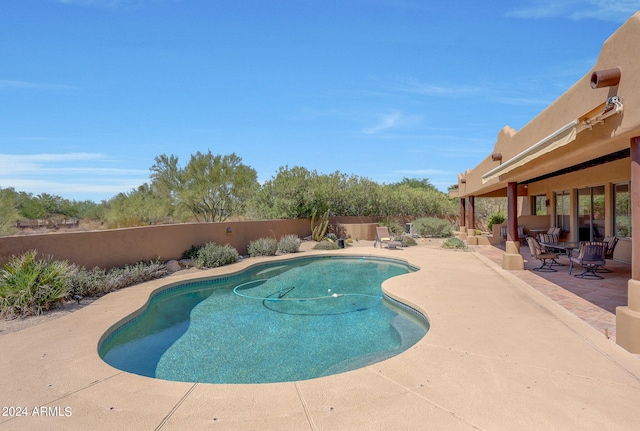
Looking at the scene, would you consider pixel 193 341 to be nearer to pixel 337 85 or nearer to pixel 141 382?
pixel 141 382

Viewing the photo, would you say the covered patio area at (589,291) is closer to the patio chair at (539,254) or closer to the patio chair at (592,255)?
the patio chair at (539,254)

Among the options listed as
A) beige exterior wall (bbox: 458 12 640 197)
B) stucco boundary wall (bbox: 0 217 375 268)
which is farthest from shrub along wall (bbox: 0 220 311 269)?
beige exterior wall (bbox: 458 12 640 197)

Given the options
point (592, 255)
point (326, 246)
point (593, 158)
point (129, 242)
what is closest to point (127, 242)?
point (129, 242)

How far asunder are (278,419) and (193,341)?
12.7ft

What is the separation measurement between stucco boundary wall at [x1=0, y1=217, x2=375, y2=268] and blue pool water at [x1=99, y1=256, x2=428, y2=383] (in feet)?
7.19

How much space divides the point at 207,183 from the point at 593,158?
74.2 ft

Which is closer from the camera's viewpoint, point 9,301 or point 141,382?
point 141,382

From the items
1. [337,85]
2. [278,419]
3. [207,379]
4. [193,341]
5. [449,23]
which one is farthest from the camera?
[337,85]

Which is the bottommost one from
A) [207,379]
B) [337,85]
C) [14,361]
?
[207,379]

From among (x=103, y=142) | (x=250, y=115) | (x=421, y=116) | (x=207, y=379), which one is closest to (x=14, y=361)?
(x=207, y=379)

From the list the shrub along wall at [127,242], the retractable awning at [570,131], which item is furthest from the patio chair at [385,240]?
the retractable awning at [570,131]

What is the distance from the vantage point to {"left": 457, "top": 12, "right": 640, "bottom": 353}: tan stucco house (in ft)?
14.5

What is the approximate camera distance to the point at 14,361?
4.50 m

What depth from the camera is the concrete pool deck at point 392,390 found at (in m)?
3.05
